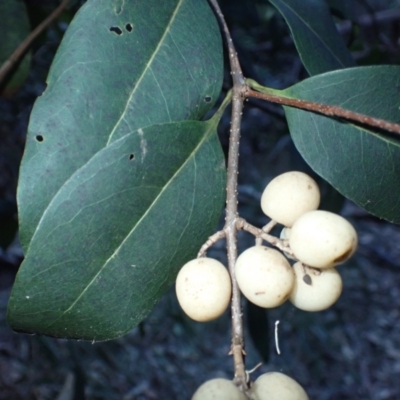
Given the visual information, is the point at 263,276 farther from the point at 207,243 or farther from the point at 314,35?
the point at 314,35

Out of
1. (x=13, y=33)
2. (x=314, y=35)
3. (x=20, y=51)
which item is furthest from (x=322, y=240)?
(x=13, y=33)

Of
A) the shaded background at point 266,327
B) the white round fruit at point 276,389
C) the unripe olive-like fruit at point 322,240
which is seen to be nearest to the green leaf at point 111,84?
the unripe olive-like fruit at point 322,240

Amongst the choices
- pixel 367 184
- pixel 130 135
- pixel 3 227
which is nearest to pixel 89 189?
pixel 130 135

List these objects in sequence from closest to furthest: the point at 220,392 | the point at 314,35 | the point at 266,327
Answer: the point at 220,392
the point at 314,35
the point at 266,327

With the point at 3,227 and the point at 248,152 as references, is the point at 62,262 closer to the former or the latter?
the point at 3,227

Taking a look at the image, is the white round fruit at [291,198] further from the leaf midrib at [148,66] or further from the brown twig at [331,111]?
the leaf midrib at [148,66]
